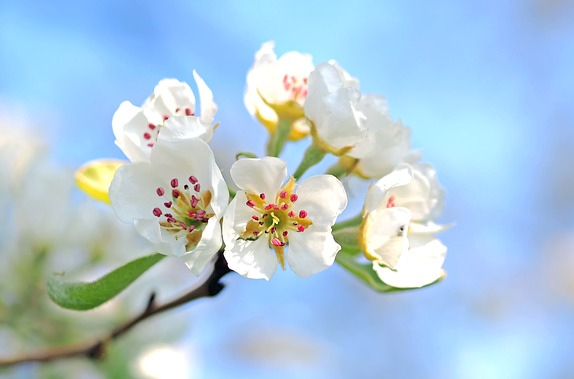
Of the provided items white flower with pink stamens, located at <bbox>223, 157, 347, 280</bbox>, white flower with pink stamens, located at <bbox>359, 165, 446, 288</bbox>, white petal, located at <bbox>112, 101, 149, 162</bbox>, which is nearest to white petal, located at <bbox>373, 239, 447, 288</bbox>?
white flower with pink stamens, located at <bbox>359, 165, 446, 288</bbox>

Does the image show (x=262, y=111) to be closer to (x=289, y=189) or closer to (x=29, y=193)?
(x=289, y=189)

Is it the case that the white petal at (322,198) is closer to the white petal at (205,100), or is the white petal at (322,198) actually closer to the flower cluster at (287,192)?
the flower cluster at (287,192)

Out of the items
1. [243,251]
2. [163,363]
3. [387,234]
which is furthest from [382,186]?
[163,363]

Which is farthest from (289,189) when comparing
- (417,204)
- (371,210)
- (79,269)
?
(79,269)

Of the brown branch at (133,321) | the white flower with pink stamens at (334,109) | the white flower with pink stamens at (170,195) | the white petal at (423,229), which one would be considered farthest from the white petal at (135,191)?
the white petal at (423,229)

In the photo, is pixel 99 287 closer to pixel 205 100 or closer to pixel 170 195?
pixel 170 195
